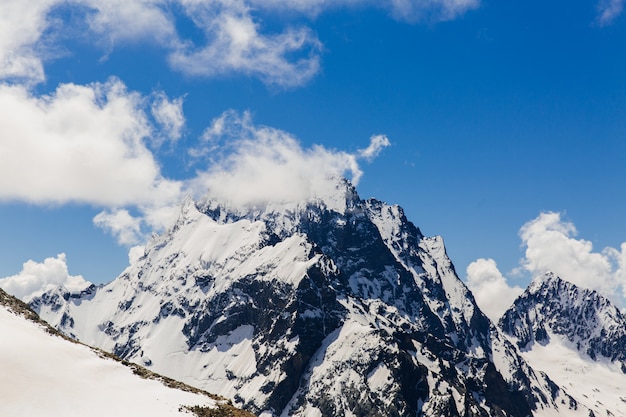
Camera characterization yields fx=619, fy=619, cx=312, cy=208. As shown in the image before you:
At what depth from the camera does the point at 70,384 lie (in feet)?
167

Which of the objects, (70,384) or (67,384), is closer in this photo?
(67,384)

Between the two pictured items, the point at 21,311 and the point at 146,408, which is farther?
the point at 21,311

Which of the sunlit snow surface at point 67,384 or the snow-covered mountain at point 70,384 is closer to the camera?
the sunlit snow surface at point 67,384

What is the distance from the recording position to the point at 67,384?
166 ft

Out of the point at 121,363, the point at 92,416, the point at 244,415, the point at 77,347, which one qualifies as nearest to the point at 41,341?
the point at 77,347

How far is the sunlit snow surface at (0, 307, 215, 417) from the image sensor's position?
154 ft

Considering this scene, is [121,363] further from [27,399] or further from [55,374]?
[27,399]

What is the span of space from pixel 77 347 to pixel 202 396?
1351 centimetres

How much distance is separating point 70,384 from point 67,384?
0.28m

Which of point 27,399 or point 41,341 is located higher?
point 41,341

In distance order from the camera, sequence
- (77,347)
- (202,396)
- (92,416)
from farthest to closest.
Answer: (77,347) < (202,396) < (92,416)

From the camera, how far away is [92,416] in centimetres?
4666

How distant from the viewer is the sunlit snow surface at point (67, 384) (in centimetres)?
4697

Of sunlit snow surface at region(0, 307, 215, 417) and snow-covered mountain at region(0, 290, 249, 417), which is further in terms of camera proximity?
snow-covered mountain at region(0, 290, 249, 417)
